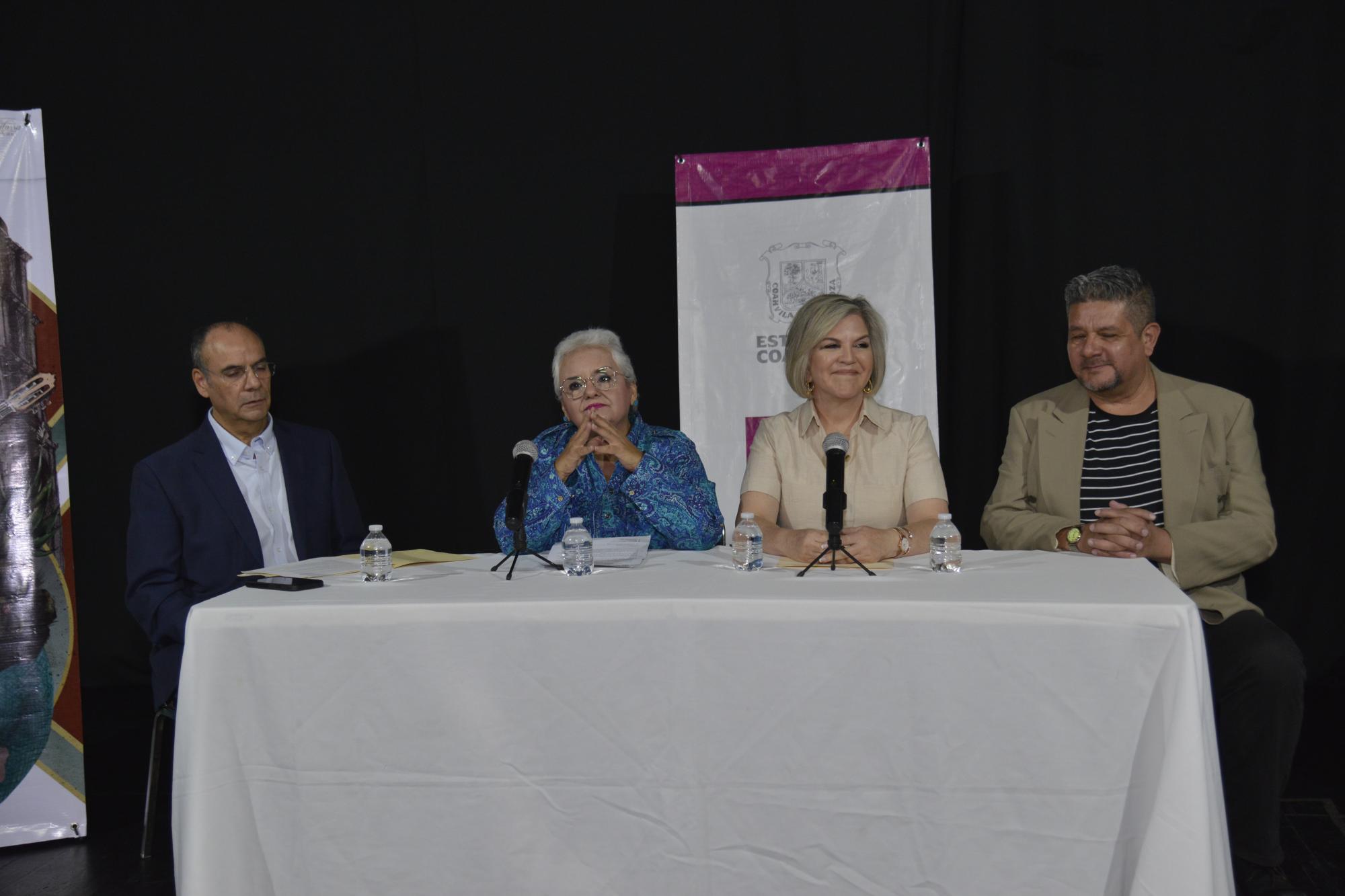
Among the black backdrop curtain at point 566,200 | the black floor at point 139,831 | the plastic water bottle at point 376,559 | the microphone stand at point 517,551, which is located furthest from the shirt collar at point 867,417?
the black floor at point 139,831

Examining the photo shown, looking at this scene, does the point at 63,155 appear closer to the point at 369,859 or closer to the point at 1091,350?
the point at 369,859

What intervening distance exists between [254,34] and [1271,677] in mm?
4008

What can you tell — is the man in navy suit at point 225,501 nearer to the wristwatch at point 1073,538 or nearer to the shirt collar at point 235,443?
the shirt collar at point 235,443

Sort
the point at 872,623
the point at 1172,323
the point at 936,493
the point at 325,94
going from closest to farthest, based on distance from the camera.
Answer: the point at 872,623, the point at 936,493, the point at 1172,323, the point at 325,94

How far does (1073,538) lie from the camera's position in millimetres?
2533

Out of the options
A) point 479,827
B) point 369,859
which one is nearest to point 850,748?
point 479,827

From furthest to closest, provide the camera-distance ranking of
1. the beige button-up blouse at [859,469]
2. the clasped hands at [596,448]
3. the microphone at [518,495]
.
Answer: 1. the beige button-up blouse at [859,469]
2. the clasped hands at [596,448]
3. the microphone at [518,495]

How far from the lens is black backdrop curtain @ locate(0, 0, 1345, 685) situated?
11.4 ft

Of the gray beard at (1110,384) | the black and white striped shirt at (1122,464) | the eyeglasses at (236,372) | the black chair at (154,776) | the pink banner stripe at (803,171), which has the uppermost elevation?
the pink banner stripe at (803,171)

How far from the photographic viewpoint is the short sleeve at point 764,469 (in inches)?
106

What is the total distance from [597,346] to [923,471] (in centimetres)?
90

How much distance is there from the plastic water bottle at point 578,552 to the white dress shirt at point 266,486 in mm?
1254

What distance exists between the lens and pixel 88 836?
2.94 m

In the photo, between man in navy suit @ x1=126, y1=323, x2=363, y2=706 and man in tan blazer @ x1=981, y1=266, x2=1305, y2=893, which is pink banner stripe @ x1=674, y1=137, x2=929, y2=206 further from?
man in navy suit @ x1=126, y1=323, x2=363, y2=706
